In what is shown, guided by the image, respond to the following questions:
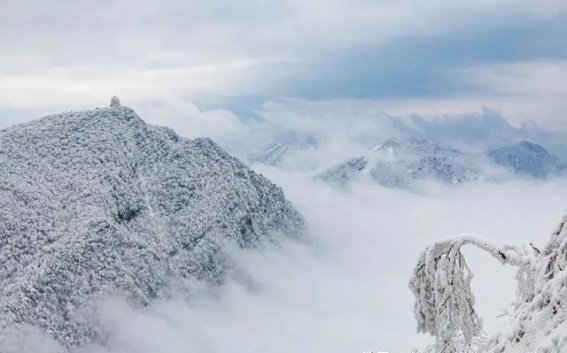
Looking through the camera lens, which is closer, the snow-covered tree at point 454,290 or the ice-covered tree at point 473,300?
the ice-covered tree at point 473,300

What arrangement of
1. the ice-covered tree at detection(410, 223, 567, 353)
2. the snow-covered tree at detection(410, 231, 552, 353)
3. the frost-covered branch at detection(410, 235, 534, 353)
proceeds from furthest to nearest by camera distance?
the frost-covered branch at detection(410, 235, 534, 353) < the snow-covered tree at detection(410, 231, 552, 353) < the ice-covered tree at detection(410, 223, 567, 353)

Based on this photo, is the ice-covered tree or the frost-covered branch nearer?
the ice-covered tree

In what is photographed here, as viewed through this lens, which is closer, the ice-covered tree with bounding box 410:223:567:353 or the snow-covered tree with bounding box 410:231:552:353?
the ice-covered tree with bounding box 410:223:567:353

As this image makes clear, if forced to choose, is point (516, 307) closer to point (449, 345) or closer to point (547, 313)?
point (547, 313)

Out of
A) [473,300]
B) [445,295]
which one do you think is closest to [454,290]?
[445,295]

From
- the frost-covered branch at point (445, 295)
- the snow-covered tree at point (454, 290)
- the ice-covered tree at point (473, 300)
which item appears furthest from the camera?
the frost-covered branch at point (445, 295)

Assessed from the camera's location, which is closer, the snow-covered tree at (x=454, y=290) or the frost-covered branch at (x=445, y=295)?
the snow-covered tree at (x=454, y=290)

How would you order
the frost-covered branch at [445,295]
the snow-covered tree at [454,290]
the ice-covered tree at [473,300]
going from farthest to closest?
1. the frost-covered branch at [445,295]
2. the snow-covered tree at [454,290]
3. the ice-covered tree at [473,300]

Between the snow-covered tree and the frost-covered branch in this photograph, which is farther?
the frost-covered branch

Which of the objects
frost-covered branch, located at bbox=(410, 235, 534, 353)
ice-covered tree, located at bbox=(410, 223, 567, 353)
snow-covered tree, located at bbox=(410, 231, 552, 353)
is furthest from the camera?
frost-covered branch, located at bbox=(410, 235, 534, 353)

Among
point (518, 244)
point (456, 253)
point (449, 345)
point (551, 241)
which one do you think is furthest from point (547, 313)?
point (449, 345)

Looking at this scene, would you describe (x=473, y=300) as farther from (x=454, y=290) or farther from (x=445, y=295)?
(x=445, y=295)
